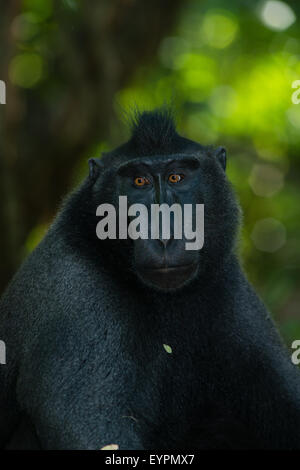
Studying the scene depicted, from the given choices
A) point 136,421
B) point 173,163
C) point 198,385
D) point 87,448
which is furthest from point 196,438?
point 173,163

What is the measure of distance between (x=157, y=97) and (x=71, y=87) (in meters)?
2.52

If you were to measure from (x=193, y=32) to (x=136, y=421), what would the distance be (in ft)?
33.3

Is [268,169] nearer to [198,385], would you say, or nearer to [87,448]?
[198,385]

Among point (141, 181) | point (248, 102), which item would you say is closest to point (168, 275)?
point (141, 181)

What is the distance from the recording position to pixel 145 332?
448 cm

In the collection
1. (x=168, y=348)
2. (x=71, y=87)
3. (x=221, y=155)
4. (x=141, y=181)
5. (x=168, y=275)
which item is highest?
(x=71, y=87)

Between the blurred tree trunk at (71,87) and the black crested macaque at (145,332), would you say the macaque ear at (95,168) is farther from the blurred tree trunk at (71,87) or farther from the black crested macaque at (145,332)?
the blurred tree trunk at (71,87)

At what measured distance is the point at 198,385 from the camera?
470 cm

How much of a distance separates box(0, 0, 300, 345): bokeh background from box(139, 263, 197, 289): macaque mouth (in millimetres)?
3689

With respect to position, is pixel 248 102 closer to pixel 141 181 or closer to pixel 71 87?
pixel 71 87

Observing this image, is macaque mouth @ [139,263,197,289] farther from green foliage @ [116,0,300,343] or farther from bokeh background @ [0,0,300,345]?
green foliage @ [116,0,300,343]

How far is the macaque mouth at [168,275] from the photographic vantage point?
13.7ft

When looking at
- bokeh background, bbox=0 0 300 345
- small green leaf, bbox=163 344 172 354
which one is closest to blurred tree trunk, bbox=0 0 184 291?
bokeh background, bbox=0 0 300 345

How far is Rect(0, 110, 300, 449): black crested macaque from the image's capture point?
4.16 meters
